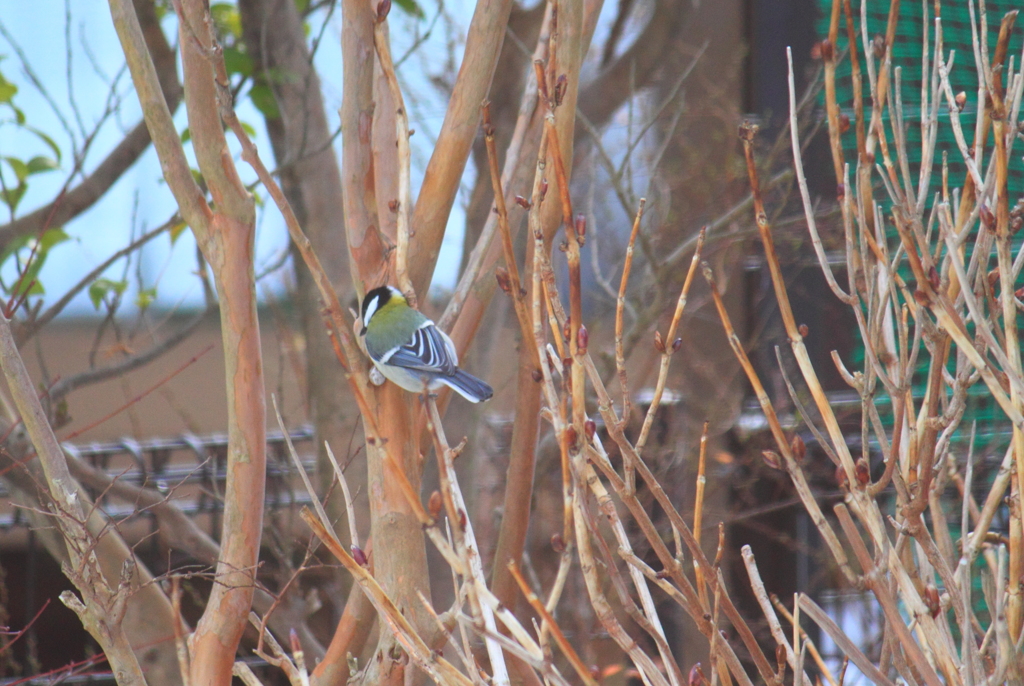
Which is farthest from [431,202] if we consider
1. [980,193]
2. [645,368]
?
[645,368]

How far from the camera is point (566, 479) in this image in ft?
2.71

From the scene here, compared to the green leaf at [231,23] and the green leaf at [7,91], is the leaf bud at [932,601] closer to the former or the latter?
the green leaf at [7,91]

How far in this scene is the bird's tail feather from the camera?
1669 millimetres

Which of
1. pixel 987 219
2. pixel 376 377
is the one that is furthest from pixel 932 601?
pixel 376 377

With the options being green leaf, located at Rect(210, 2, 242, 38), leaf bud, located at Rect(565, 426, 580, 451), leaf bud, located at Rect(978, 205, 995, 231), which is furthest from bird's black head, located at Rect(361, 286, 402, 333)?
green leaf, located at Rect(210, 2, 242, 38)

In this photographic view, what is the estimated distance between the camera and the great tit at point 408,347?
1.37 meters

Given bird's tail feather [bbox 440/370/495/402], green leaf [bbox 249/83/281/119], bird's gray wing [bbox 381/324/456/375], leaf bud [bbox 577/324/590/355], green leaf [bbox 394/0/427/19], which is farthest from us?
green leaf [bbox 249/83/281/119]

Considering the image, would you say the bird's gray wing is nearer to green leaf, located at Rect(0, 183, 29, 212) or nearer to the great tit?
the great tit

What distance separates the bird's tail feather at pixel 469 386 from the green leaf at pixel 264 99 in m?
1.26

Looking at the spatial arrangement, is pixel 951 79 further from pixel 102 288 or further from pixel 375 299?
pixel 102 288

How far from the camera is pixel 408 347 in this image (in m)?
1.63

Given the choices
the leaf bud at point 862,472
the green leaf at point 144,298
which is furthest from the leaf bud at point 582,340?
the green leaf at point 144,298

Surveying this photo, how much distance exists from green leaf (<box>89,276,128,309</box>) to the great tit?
1240 mm

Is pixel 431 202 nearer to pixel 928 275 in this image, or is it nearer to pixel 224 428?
pixel 928 275
